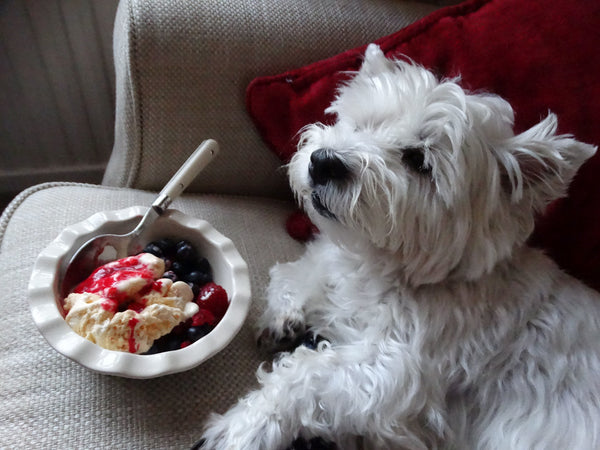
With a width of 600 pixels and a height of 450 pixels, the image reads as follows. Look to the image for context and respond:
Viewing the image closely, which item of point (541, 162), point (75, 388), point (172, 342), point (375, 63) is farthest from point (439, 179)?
point (75, 388)

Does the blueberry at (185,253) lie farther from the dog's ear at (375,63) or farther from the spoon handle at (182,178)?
the dog's ear at (375,63)

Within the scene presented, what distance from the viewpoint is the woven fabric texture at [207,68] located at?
1175 mm

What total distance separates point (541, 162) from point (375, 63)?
0.38 m

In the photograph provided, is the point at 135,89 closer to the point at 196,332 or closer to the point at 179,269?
the point at 179,269

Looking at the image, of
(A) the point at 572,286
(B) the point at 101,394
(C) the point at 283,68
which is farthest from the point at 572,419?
(C) the point at 283,68

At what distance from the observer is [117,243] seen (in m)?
0.95

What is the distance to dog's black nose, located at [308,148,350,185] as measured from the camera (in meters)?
0.83

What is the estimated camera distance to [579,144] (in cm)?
79

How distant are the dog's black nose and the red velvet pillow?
41 cm

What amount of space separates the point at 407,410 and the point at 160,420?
0.42 m

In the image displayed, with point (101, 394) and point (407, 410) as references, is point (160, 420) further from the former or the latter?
point (407, 410)

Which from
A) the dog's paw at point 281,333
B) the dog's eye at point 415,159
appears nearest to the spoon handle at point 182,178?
the dog's paw at point 281,333

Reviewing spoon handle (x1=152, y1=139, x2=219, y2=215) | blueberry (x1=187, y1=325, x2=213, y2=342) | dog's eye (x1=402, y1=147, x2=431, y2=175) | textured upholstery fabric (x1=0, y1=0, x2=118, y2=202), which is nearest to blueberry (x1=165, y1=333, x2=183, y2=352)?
blueberry (x1=187, y1=325, x2=213, y2=342)

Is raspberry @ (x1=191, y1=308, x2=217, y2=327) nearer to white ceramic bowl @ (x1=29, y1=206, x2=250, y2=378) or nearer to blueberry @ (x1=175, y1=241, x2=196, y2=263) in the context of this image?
white ceramic bowl @ (x1=29, y1=206, x2=250, y2=378)
